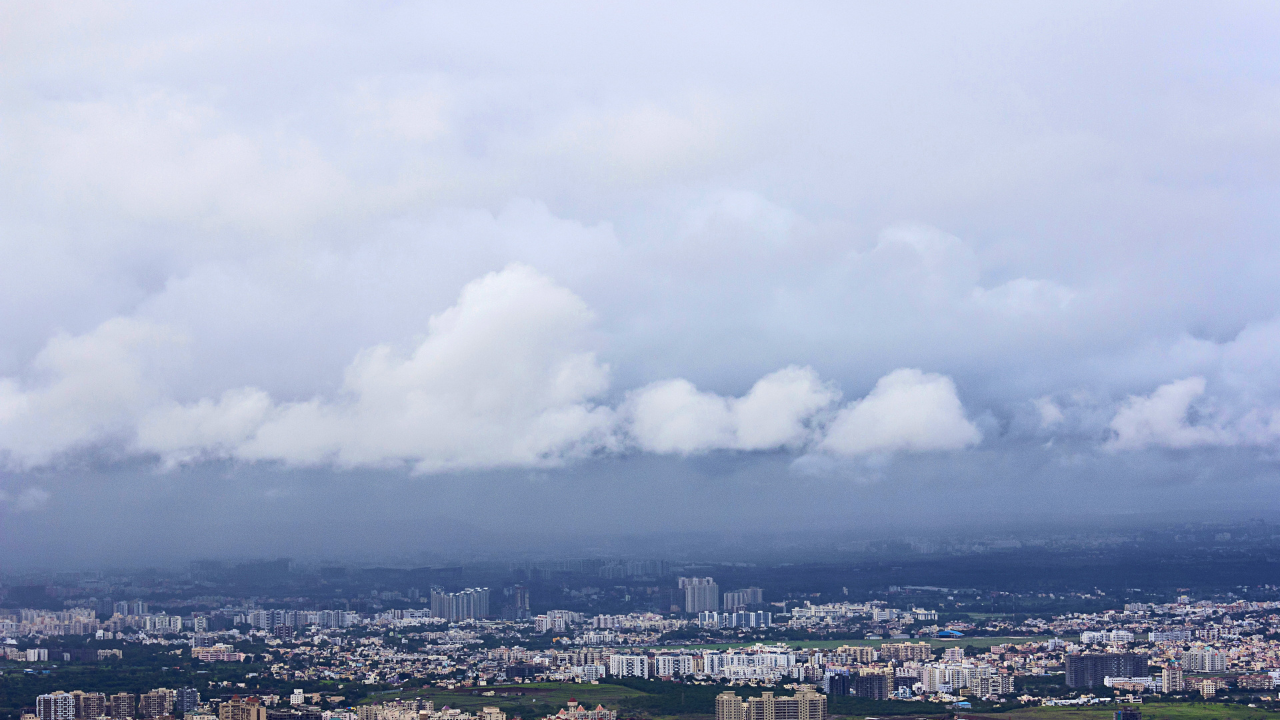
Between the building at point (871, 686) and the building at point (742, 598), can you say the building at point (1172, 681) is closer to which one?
the building at point (871, 686)

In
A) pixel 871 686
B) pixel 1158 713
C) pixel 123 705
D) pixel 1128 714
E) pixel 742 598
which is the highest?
pixel 742 598

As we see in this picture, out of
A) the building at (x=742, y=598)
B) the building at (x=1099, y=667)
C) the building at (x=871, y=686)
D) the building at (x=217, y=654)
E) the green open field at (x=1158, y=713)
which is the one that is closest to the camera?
the green open field at (x=1158, y=713)

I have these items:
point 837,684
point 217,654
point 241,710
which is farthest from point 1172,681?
point 217,654

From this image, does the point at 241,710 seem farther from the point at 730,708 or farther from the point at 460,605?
the point at 460,605

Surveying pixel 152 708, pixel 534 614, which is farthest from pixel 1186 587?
pixel 152 708

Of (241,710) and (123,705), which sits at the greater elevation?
(123,705)

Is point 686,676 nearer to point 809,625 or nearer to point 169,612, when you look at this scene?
point 809,625

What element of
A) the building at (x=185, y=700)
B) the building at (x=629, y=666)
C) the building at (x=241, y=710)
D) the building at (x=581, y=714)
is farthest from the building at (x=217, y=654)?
the building at (x=581, y=714)
